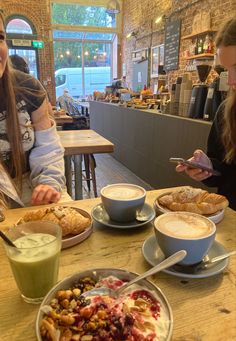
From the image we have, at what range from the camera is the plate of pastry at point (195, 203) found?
0.92m

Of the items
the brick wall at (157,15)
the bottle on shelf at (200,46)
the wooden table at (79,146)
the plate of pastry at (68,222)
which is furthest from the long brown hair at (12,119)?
the bottle on shelf at (200,46)

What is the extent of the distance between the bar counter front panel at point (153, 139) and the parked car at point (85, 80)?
5.26 meters

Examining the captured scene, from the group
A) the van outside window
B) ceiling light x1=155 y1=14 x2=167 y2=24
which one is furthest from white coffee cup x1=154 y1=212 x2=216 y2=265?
the van outside window

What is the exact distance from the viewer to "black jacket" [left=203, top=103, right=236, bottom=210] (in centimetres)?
150

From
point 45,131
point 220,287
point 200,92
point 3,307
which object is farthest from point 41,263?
point 200,92

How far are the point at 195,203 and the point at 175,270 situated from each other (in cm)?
33

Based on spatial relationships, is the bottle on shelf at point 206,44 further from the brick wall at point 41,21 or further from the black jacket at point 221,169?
the brick wall at point 41,21

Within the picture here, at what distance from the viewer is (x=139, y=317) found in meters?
0.51

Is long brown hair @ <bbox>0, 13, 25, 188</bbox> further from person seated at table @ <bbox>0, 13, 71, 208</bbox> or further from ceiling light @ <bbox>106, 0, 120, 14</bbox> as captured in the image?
ceiling light @ <bbox>106, 0, 120, 14</bbox>

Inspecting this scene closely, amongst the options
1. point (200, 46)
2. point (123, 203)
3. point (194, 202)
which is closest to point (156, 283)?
point (123, 203)

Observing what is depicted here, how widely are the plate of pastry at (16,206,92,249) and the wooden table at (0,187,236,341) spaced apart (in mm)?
23

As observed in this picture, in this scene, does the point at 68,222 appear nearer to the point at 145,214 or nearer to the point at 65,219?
the point at 65,219

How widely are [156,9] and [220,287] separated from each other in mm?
7739

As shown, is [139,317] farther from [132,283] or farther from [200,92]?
[200,92]
